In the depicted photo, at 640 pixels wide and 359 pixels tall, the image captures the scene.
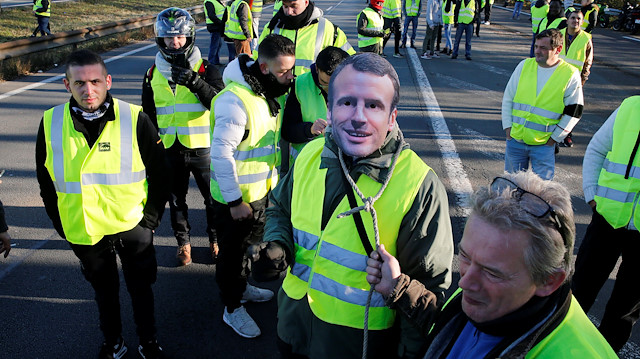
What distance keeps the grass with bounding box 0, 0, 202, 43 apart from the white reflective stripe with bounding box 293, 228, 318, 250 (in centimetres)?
1509

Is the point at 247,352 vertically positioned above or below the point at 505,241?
below

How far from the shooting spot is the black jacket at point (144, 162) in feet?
9.73

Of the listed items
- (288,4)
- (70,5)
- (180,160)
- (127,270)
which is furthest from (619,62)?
(70,5)

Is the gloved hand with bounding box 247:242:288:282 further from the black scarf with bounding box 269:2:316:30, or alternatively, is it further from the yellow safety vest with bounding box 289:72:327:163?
the black scarf with bounding box 269:2:316:30

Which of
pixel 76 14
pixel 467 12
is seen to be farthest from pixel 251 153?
pixel 76 14

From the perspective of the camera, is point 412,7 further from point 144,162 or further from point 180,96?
point 144,162

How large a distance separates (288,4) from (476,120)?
4.88m

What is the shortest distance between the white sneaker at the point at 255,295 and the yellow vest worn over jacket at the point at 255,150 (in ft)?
2.86

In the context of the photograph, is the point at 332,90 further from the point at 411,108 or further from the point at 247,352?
the point at 411,108

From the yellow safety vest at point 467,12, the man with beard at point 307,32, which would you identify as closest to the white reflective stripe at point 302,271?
the man with beard at point 307,32

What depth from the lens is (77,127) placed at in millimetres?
2930

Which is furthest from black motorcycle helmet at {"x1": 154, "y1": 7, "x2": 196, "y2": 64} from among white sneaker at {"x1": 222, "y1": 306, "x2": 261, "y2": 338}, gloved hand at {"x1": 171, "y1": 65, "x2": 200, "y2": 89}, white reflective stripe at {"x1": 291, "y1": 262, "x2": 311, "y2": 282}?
white reflective stripe at {"x1": 291, "y1": 262, "x2": 311, "y2": 282}

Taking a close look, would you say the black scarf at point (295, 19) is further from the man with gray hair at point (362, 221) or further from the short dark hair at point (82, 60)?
the man with gray hair at point (362, 221)

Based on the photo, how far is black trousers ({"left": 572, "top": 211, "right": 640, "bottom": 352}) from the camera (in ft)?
10.2
